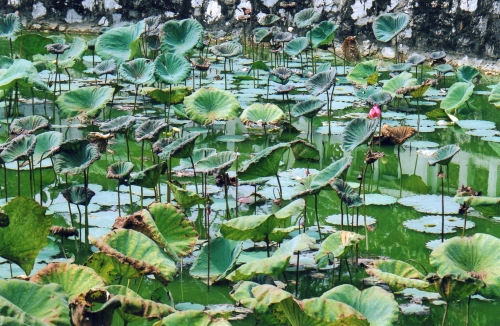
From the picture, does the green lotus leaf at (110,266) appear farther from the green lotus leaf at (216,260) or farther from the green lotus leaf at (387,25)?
the green lotus leaf at (387,25)

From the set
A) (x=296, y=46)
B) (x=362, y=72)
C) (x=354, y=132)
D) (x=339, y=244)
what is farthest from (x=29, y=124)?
(x=296, y=46)

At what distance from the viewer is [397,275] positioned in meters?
2.43

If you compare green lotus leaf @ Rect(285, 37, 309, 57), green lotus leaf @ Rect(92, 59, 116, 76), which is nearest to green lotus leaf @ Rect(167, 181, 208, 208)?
green lotus leaf @ Rect(92, 59, 116, 76)

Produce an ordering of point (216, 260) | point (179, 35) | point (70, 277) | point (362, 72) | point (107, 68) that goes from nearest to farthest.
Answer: point (70, 277) < point (216, 260) < point (107, 68) < point (179, 35) < point (362, 72)

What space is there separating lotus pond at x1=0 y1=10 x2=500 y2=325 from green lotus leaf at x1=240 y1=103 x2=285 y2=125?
0.01 m

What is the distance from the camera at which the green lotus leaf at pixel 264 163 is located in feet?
9.84

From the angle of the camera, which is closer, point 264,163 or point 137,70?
point 264,163

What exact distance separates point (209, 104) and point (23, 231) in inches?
78.7

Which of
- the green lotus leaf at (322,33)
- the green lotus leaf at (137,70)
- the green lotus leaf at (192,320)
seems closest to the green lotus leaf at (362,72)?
the green lotus leaf at (322,33)

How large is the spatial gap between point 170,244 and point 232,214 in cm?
91

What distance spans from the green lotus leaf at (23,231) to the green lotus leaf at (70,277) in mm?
313

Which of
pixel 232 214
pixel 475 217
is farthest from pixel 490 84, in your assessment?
pixel 232 214

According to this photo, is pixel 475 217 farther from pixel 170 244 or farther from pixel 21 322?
pixel 21 322

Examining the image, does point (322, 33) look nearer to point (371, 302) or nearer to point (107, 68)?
point (107, 68)
